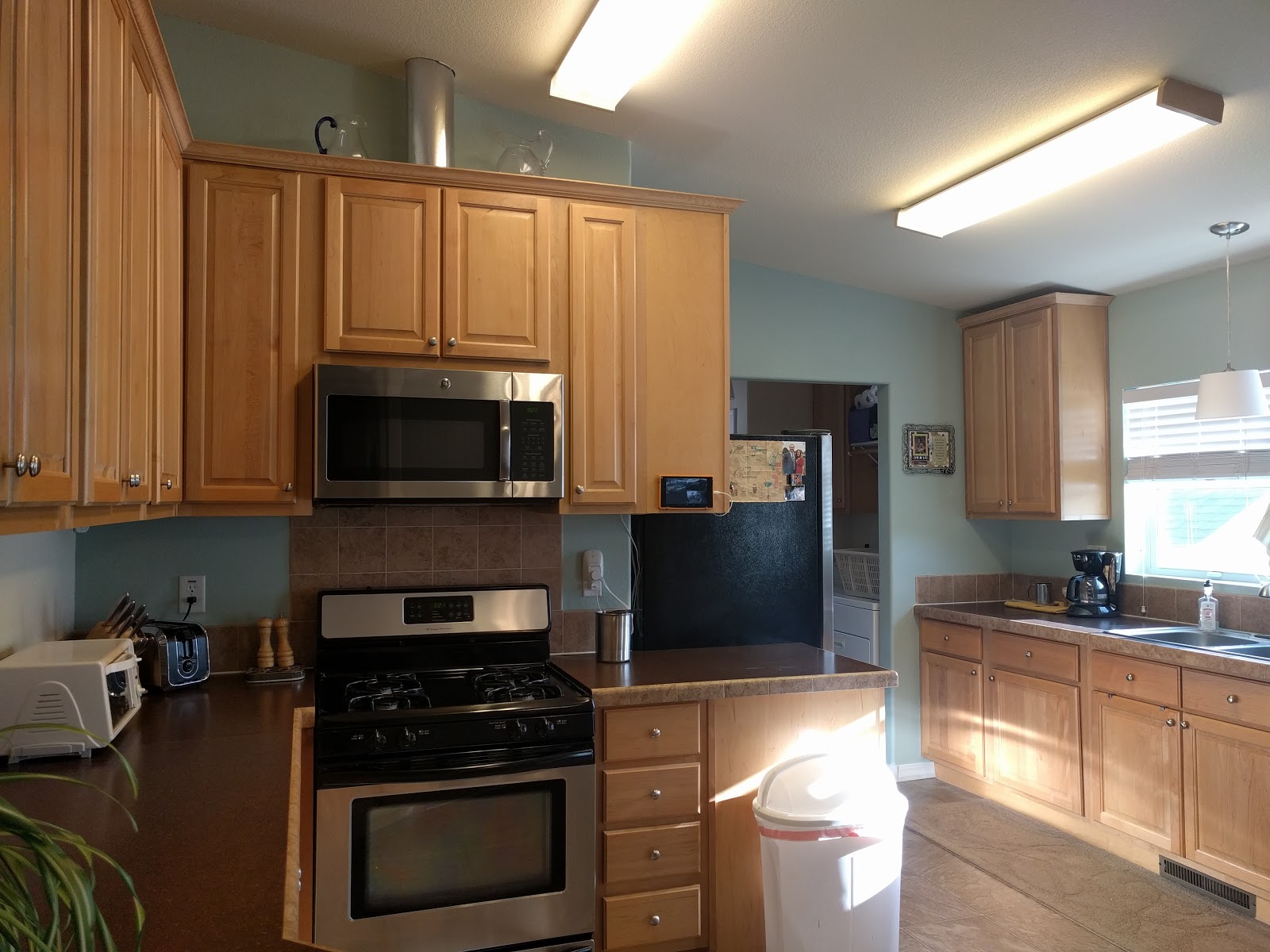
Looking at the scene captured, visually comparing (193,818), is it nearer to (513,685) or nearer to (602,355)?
(513,685)

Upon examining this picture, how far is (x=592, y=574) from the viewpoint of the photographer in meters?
3.14

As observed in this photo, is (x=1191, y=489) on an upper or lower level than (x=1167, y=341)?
lower

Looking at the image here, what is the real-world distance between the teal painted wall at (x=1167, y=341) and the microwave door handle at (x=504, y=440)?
119 inches

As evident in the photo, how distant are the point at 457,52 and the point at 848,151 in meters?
1.34

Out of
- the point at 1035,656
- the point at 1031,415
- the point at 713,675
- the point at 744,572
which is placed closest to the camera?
the point at 713,675

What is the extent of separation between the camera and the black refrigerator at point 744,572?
3412mm

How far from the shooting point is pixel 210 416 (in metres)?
2.53

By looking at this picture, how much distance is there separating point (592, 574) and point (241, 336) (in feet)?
4.50

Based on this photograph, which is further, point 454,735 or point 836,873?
point 836,873

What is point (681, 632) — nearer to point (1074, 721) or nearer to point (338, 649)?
point (338, 649)

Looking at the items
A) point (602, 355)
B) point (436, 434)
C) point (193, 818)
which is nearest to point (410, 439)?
point (436, 434)

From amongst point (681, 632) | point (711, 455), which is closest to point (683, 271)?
point (711, 455)

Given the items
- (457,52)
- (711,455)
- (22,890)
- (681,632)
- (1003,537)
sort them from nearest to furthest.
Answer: (22,890) < (457,52) < (711,455) < (681,632) < (1003,537)

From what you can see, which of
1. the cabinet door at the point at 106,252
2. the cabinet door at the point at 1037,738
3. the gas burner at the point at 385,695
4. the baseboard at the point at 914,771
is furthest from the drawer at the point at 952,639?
the cabinet door at the point at 106,252
